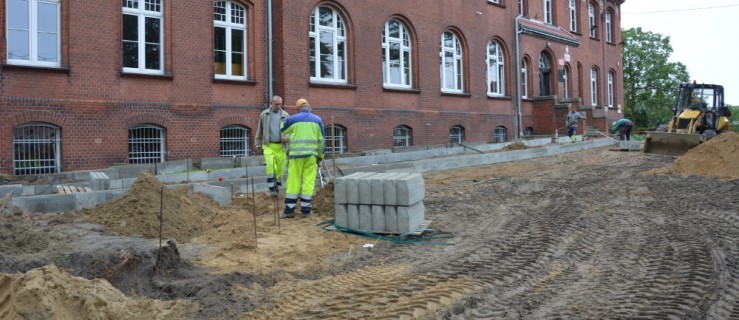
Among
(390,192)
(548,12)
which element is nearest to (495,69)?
(548,12)

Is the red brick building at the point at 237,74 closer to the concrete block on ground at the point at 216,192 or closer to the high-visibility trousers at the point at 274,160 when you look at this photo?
the concrete block on ground at the point at 216,192

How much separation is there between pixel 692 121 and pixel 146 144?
16547 mm

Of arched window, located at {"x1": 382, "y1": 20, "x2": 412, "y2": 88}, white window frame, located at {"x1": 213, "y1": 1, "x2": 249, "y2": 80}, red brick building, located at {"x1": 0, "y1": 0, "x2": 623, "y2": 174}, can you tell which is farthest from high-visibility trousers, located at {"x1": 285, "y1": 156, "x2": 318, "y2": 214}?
arched window, located at {"x1": 382, "y1": 20, "x2": 412, "y2": 88}

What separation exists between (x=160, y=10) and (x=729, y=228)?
1341cm

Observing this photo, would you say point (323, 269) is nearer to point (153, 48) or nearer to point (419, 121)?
point (153, 48)

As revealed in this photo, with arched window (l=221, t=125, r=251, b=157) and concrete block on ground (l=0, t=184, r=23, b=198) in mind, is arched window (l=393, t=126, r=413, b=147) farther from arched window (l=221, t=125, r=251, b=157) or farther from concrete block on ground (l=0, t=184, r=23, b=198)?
concrete block on ground (l=0, t=184, r=23, b=198)

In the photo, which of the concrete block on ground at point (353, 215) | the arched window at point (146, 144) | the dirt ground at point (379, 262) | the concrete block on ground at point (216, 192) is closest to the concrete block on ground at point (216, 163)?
the arched window at point (146, 144)

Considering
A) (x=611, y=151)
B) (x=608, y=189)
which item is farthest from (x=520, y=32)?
(x=608, y=189)

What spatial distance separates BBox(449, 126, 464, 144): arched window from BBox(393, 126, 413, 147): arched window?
8.66ft

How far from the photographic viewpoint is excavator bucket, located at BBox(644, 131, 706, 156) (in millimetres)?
17109

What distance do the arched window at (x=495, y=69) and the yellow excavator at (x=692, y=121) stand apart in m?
8.10

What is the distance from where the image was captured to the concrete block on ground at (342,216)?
317 inches

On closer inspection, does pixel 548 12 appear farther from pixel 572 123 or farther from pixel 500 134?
pixel 500 134

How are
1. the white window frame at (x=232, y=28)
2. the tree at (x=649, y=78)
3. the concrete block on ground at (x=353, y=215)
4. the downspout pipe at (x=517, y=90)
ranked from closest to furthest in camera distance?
the concrete block on ground at (x=353, y=215) → the white window frame at (x=232, y=28) → the downspout pipe at (x=517, y=90) → the tree at (x=649, y=78)
